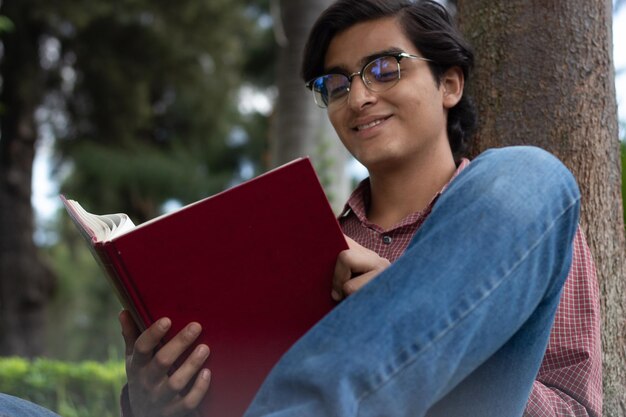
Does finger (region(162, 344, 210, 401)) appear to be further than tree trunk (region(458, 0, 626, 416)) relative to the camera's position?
No

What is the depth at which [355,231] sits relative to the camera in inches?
76.7

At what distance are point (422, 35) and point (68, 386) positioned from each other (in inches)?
135

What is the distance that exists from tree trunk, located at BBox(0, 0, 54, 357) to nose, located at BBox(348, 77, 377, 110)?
800 cm

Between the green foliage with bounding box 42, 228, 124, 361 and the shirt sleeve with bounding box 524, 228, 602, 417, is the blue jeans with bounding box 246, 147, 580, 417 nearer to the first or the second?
the shirt sleeve with bounding box 524, 228, 602, 417

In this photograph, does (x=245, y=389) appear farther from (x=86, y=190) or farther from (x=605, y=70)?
(x=86, y=190)

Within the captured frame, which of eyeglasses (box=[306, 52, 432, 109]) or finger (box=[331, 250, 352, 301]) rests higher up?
eyeglasses (box=[306, 52, 432, 109])

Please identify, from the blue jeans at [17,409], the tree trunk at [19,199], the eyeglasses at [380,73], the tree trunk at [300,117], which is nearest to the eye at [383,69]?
the eyeglasses at [380,73]

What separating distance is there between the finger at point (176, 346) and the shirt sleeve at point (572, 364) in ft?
2.14

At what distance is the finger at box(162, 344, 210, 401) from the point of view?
1.42 metres

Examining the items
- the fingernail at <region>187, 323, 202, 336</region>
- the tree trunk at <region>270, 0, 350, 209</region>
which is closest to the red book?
the fingernail at <region>187, 323, 202, 336</region>

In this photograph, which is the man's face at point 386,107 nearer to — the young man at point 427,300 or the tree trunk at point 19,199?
the young man at point 427,300

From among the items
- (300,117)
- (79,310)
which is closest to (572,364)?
(300,117)

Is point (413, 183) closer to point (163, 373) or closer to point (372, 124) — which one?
point (372, 124)

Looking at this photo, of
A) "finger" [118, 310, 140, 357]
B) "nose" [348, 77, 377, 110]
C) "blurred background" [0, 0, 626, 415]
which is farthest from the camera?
"blurred background" [0, 0, 626, 415]
